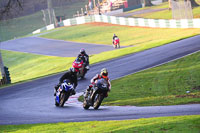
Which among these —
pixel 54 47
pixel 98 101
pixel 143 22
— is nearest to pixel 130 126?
pixel 98 101

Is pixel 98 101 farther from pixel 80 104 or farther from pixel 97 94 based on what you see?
pixel 80 104

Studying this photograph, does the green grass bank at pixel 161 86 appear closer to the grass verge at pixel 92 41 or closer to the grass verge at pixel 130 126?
the grass verge at pixel 130 126

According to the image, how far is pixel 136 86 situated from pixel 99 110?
5.29 metres

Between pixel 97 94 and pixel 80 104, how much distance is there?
2624 mm

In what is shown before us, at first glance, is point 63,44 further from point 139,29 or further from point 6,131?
point 6,131

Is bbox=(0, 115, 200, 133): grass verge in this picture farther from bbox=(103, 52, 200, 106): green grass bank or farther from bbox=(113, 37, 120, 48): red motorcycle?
bbox=(113, 37, 120, 48): red motorcycle

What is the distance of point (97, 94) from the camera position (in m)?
15.1

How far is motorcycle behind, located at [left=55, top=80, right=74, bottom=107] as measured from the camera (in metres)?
16.2

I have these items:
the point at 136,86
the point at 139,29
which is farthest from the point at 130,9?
the point at 136,86

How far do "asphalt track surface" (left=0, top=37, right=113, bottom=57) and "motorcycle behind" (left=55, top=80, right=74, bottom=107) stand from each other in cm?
2612

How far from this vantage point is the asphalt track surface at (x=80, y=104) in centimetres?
1290

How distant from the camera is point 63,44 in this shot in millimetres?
54781

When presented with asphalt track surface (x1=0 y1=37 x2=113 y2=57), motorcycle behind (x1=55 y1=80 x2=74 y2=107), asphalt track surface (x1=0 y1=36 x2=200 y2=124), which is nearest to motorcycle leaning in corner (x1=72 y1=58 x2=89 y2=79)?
asphalt track surface (x1=0 y1=36 x2=200 y2=124)

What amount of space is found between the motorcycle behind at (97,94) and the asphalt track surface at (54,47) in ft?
89.8
